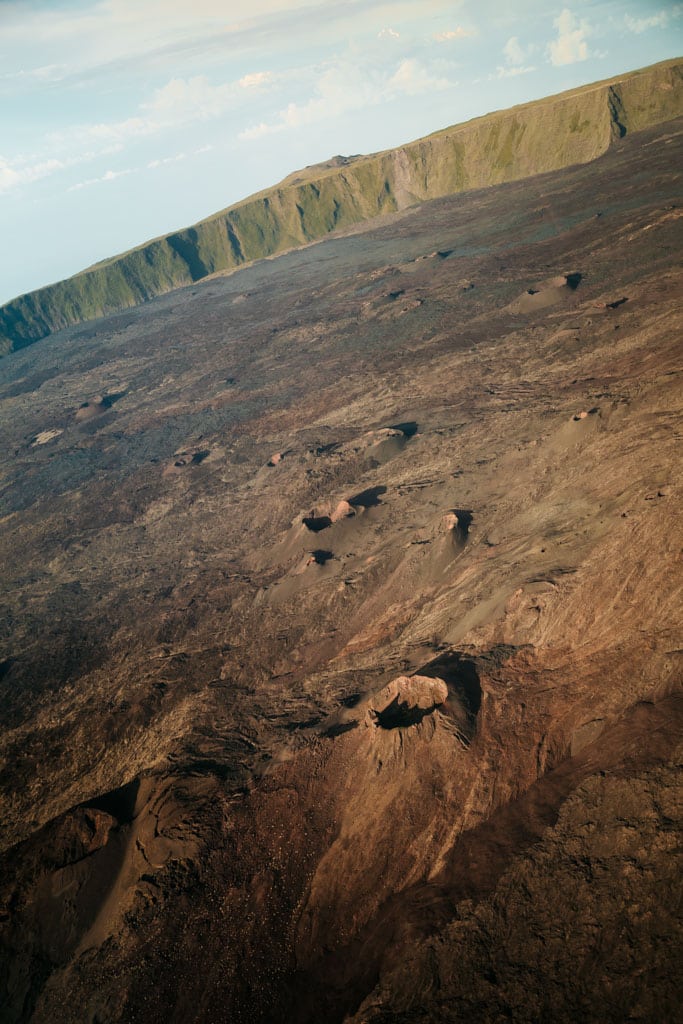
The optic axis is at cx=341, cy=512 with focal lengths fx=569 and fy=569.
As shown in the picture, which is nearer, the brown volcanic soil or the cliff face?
the brown volcanic soil

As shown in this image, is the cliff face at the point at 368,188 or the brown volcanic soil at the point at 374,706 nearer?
the brown volcanic soil at the point at 374,706

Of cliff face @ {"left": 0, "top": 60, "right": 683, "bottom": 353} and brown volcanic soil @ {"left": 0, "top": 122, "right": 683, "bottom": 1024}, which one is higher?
cliff face @ {"left": 0, "top": 60, "right": 683, "bottom": 353}

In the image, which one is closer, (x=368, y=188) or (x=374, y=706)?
(x=374, y=706)

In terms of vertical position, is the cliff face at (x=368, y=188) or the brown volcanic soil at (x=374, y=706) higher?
the cliff face at (x=368, y=188)

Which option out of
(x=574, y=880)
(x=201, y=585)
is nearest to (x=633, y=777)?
(x=574, y=880)

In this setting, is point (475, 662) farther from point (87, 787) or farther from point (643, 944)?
point (87, 787)
